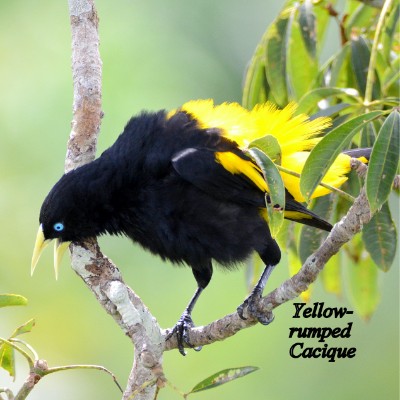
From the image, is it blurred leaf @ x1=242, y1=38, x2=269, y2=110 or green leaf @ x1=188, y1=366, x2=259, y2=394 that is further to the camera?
blurred leaf @ x1=242, y1=38, x2=269, y2=110

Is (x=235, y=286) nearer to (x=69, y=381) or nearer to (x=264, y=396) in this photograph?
(x=264, y=396)

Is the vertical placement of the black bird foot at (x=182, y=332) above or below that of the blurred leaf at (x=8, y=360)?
above

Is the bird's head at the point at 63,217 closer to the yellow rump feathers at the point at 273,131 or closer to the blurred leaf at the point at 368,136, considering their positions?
the yellow rump feathers at the point at 273,131

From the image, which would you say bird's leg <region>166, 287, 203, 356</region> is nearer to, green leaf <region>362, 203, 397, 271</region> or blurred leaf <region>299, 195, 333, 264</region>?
blurred leaf <region>299, 195, 333, 264</region>

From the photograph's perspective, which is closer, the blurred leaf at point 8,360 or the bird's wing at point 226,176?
the blurred leaf at point 8,360

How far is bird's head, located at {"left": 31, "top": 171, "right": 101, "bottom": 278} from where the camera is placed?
3.72 meters

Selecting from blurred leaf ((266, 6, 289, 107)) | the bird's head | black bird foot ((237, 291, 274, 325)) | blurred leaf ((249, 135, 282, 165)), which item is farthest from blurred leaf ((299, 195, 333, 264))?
blurred leaf ((249, 135, 282, 165))

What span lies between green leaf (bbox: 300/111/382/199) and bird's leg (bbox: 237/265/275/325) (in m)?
0.77

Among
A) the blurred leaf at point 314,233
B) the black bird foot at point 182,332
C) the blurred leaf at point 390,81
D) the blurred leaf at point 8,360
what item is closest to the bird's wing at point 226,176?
the blurred leaf at point 314,233

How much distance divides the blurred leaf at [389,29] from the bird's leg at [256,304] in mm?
1288

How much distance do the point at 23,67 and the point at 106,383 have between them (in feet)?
9.28

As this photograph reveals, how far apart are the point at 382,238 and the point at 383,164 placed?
1183 millimetres

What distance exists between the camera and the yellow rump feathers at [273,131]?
365 cm

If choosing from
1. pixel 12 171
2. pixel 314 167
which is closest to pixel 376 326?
pixel 12 171
